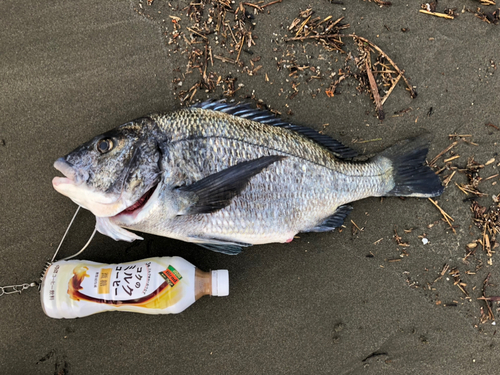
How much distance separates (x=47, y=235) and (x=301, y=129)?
202 cm

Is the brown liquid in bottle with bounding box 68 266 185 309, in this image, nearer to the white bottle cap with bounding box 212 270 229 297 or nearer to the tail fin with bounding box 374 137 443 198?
the white bottle cap with bounding box 212 270 229 297

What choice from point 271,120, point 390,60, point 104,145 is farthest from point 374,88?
point 104,145

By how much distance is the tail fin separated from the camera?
7.12 ft

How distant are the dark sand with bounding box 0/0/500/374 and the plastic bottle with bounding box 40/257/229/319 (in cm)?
30

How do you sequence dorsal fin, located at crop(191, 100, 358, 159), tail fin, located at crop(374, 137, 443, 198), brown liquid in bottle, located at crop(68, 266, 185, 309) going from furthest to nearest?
tail fin, located at crop(374, 137, 443, 198), dorsal fin, located at crop(191, 100, 358, 159), brown liquid in bottle, located at crop(68, 266, 185, 309)

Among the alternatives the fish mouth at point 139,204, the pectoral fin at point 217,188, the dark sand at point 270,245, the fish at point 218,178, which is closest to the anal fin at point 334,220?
the fish at point 218,178

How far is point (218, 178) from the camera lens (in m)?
1.70

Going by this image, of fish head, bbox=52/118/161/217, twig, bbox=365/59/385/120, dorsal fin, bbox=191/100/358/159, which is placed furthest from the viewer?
twig, bbox=365/59/385/120

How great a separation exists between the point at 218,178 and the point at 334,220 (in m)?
0.92

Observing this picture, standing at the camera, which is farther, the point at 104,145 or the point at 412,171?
Answer: the point at 412,171

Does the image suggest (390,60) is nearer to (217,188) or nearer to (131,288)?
(217,188)

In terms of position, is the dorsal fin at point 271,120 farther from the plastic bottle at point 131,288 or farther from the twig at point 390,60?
the plastic bottle at point 131,288

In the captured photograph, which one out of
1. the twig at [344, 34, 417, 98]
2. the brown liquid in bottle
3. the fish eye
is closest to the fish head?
the fish eye

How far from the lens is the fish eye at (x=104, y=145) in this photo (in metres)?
1.67
